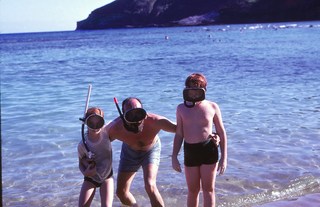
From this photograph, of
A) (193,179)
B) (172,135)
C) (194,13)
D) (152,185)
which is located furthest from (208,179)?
Result: (194,13)

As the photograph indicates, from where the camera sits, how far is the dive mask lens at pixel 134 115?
165 inches

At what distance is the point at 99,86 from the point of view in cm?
1742

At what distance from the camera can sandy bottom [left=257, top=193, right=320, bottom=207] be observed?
16.9 ft

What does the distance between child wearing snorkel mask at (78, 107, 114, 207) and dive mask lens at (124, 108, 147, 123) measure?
28cm

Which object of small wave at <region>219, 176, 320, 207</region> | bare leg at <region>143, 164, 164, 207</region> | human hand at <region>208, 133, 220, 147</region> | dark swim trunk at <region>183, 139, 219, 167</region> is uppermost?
human hand at <region>208, 133, 220, 147</region>

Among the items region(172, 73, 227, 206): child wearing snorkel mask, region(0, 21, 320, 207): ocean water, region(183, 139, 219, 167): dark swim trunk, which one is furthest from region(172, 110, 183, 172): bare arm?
region(0, 21, 320, 207): ocean water

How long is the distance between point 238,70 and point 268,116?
11015 mm

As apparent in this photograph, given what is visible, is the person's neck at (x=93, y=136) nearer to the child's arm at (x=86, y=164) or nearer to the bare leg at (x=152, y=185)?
the child's arm at (x=86, y=164)

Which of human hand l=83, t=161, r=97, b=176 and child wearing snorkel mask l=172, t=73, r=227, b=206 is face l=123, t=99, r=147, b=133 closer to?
child wearing snorkel mask l=172, t=73, r=227, b=206

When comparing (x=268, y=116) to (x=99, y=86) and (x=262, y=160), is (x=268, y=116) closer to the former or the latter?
(x=262, y=160)

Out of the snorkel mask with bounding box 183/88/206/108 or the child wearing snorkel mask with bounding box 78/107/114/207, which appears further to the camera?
the child wearing snorkel mask with bounding box 78/107/114/207

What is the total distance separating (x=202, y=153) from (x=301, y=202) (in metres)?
1.72

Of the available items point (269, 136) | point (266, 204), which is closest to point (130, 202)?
point (266, 204)

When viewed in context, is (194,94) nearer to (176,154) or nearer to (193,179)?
(176,154)
